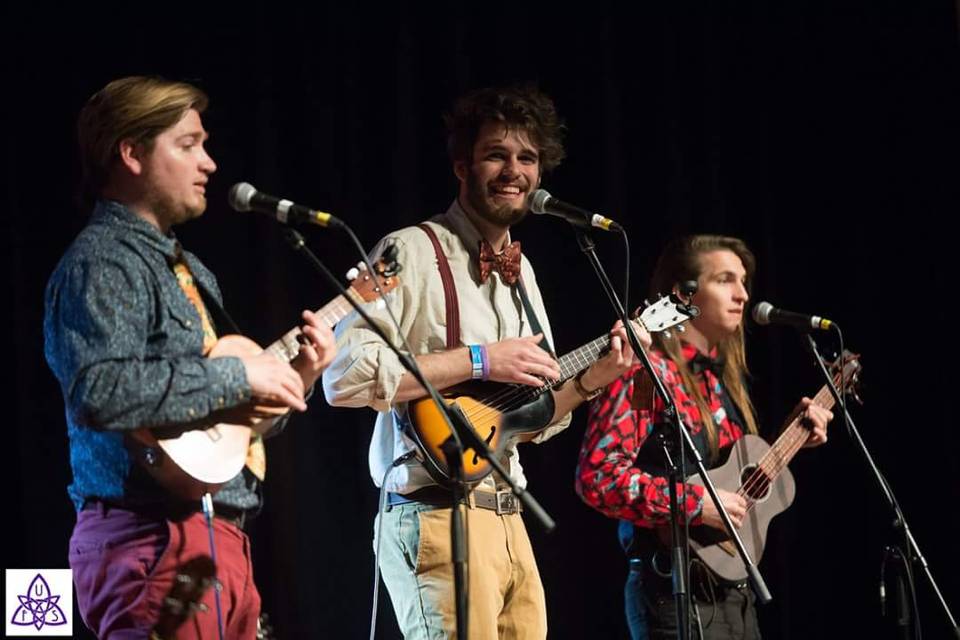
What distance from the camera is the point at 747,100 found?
520cm

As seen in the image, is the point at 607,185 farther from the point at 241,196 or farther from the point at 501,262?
the point at 241,196

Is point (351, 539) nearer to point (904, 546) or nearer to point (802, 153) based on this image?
point (904, 546)

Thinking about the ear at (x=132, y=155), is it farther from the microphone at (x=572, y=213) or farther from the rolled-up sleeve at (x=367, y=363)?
the microphone at (x=572, y=213)

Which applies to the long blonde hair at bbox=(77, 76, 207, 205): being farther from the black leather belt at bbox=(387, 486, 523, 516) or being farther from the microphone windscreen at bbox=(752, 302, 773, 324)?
the microphone windscreen at bbox=(752, 302, 773, 324)

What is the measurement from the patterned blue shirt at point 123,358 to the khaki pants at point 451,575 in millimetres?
677

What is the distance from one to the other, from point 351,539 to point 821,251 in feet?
8.32

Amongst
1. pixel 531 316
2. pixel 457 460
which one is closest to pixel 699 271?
pixel 531 316

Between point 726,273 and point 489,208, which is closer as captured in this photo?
point 489,208

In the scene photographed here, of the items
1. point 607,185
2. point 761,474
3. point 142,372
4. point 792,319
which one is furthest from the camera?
point 607,185

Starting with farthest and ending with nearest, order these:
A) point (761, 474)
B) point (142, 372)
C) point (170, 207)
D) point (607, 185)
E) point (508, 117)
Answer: point (607, 185) → point (761, 474) → point (508, 117) → point (170, 207) → point (142, 372)

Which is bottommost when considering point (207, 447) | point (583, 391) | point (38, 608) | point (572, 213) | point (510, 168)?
point (38, 608)

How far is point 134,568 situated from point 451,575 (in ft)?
3.18

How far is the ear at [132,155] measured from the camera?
255 cm

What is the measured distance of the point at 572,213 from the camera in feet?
10.2
